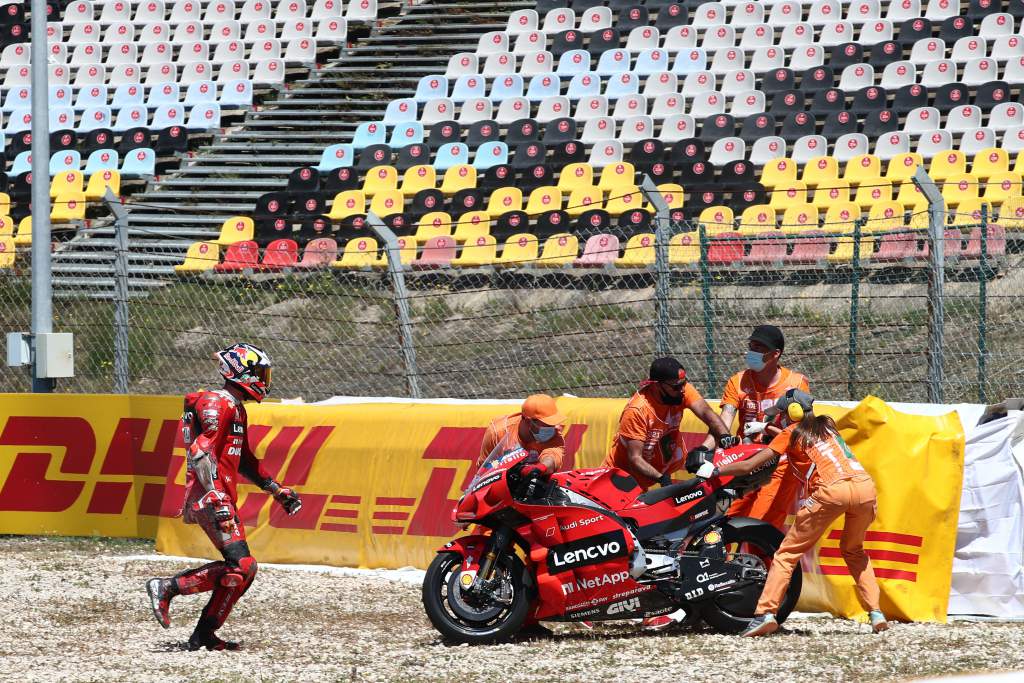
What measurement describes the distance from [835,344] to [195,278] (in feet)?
23.3

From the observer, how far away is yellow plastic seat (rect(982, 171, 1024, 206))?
1673 centimetres

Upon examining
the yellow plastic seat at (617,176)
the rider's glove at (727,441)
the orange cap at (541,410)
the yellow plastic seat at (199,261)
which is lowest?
the rider's glove at (727,441)

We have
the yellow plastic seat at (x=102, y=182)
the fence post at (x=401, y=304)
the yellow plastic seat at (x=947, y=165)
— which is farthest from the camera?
the yellow plastic seat at (x=102, y=182)

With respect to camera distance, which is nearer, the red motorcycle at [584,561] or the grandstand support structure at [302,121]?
the red motorcycle at [584,561]

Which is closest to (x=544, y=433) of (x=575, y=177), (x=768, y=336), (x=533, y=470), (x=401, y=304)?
(x=533, y=470)

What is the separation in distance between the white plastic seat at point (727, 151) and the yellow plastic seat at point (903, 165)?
7.96ft

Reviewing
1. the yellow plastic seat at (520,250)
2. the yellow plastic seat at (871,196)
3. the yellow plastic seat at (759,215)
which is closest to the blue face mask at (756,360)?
the yellow plastic seat at (520,250)

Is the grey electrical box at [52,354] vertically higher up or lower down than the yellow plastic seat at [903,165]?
lower down

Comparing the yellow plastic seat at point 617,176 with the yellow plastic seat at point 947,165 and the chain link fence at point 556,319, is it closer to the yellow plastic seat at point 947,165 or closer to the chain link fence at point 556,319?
the chain link fence at point 556,319

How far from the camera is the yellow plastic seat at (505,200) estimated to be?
20.0 metres

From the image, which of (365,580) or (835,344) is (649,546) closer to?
(365,580)

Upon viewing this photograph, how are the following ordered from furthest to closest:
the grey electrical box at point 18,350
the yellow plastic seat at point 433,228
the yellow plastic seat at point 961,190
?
the yellow plastic seat at point 433,228, the yellow plastic seat at point 961,190, the grey electrical box at point 18,350

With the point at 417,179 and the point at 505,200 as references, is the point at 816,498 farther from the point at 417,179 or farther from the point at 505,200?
the point at 417,179

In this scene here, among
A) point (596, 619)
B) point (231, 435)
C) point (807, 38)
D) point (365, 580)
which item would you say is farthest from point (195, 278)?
point (807, 38)
